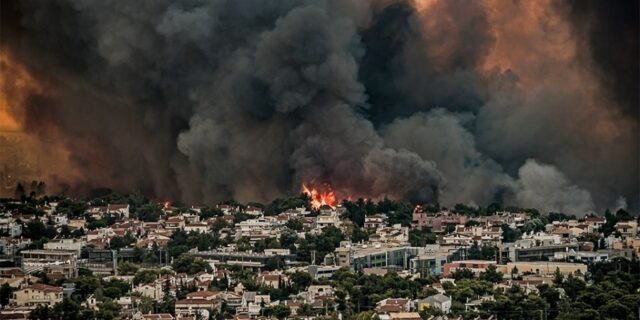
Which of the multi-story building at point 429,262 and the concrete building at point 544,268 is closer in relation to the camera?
the concrete building at point 544,268

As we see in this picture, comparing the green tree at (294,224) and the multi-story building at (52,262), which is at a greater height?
the green tree at (294,224)

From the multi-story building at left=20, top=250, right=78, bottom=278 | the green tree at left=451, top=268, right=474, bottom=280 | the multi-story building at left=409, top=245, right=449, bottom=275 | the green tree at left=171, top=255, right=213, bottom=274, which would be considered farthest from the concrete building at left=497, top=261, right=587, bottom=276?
the multi-story building at left=20, top=250, right=78, bottom=278

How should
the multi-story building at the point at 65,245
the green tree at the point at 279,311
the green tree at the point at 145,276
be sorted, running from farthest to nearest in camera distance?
the multi-story building at the point at 65,245, the green tree at the point at 145,276, the green tree at the point at 279,311

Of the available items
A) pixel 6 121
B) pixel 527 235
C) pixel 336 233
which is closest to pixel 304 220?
pixel 336 233

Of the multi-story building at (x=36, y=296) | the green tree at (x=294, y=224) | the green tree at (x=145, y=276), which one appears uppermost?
the green tree at (x=294, y=224)

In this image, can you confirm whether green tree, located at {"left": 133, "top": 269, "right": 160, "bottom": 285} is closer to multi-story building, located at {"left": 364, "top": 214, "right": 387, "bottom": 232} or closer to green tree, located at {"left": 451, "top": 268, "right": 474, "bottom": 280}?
green tree, located at {"left": 451, "top": 268, "right": 474, "bottom": 280}

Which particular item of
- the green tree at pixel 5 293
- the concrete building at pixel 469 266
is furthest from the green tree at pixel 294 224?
the green tree at pixel 5 293

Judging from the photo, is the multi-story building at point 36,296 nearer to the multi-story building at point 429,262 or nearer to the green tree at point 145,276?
the green tree at point 145,276

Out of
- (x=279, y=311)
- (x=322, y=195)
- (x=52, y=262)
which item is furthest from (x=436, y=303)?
(x=322, y=195)
